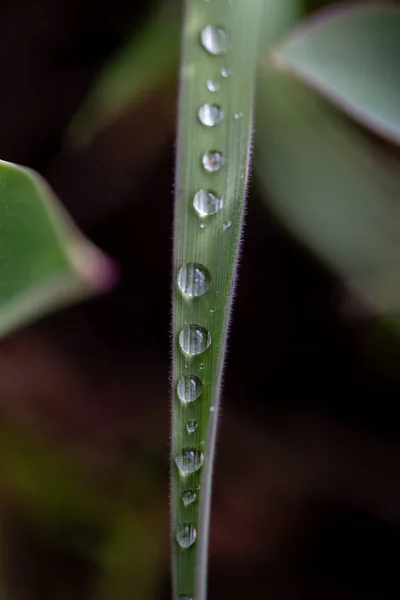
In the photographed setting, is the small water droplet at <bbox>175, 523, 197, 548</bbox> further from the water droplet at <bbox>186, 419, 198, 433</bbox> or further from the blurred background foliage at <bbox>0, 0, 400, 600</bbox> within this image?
the blurred background foliage at <bbox>0, 0, 400, 600</bbox>

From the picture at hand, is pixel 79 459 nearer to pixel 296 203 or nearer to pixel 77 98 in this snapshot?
pixel 296 203

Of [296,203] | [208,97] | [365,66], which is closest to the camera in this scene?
[208,97]

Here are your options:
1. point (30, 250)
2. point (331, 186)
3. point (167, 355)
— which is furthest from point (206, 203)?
point (167, 355)

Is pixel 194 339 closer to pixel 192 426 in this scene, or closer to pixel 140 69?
pixel 192 426

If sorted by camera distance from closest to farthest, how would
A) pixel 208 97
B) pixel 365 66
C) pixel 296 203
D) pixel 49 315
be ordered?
pixel 208 97
pixel 365 66
pixel 296 203
pixel 49 315

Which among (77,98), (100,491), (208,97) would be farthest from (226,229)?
(77,98)

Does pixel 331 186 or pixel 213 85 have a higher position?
pixel 213 85
